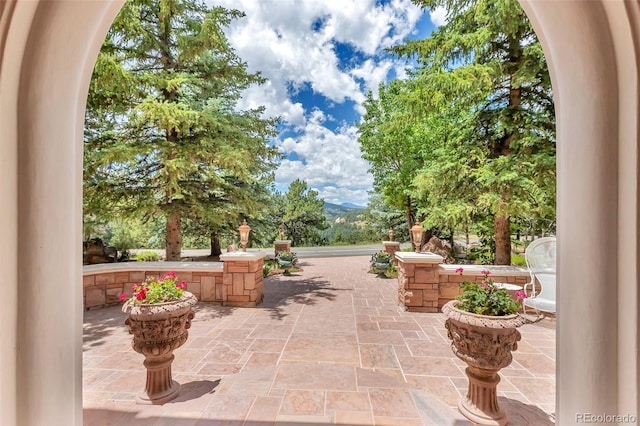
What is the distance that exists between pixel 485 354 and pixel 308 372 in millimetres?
1681

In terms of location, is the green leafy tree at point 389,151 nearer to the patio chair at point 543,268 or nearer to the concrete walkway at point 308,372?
the patio chair at point 543,268

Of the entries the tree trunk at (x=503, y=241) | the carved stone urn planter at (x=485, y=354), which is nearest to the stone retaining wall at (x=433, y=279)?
the tree trunk at (x=503, y=241)

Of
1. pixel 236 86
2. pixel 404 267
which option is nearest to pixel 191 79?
pixel 236 86

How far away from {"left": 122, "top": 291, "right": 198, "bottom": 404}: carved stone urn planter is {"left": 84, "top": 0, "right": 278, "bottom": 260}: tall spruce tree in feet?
12.1
